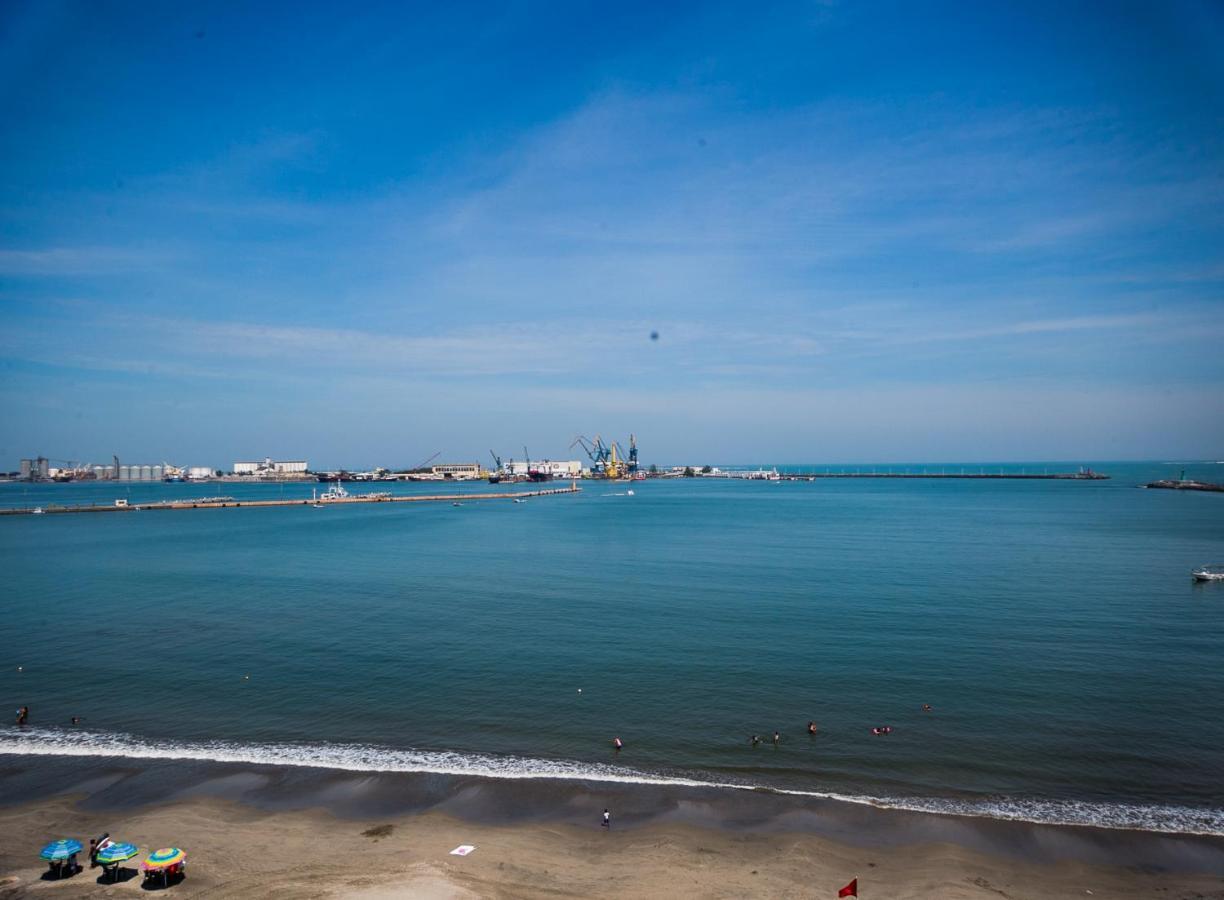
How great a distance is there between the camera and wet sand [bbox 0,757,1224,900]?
13414 millimetres

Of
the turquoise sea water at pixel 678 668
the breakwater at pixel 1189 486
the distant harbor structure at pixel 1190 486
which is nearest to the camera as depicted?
the turquoise sea water at pixel 678 668

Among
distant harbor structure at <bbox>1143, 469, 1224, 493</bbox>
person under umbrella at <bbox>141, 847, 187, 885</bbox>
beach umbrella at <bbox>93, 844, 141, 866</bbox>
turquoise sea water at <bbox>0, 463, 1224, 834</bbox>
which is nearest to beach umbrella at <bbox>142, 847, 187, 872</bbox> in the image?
person under umbrella at <bbox>141, 847, 187, 885</bbox>

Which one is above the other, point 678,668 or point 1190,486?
point 1190,486

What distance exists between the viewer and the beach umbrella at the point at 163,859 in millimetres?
13195

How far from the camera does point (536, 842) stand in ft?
50.1

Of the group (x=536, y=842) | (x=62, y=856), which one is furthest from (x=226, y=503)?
(x=536, y=842)

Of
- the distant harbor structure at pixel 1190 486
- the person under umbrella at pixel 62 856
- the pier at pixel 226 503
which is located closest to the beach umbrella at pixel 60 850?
the person under umbrella at pixel 62 856

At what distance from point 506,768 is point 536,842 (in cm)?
376

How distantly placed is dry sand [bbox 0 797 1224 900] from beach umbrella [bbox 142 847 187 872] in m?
0.48

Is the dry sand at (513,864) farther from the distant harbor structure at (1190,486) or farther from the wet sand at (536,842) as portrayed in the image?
the distant harbor structure at (1190,486)

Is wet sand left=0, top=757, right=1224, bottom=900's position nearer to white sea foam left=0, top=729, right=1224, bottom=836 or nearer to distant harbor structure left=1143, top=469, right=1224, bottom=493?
white sea foam left=0, top=729, right=1224, bottom=836

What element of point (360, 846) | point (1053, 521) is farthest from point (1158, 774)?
point (1053, 521)

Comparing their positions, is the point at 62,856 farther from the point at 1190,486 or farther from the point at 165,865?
the point at 1190,486

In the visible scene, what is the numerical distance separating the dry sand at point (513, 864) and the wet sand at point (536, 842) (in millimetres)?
41
